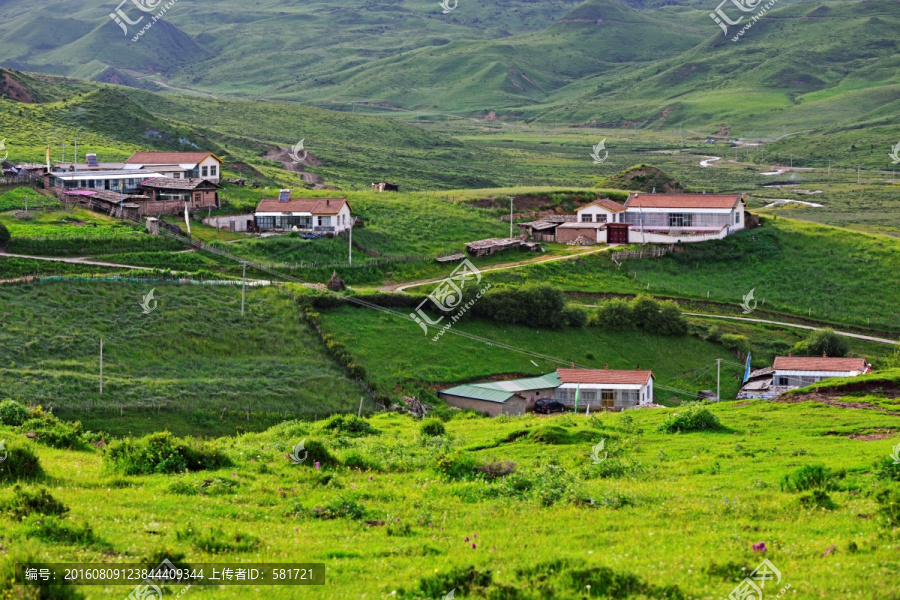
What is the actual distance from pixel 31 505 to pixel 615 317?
57467mm

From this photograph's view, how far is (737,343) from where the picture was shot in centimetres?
7081

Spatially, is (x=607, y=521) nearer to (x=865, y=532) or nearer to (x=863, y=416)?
(x=865, y=532)

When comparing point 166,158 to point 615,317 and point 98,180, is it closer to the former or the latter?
point 98,180

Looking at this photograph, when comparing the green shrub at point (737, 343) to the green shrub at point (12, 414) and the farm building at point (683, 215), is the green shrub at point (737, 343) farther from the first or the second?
the green shrub at point (12, 414)

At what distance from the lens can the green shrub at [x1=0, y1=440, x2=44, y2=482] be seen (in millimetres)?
21047

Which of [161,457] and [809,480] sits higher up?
[809,480]

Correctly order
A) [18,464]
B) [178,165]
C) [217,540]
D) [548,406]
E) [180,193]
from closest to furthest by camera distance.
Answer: [217,540] < [18,464] < [548,406] < [180,193] < [178,165]

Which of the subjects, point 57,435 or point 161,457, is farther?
point 57,435

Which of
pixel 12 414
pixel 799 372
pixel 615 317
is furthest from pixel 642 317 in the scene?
pixel 12 414

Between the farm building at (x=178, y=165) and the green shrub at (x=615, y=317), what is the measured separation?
4525 centimetres

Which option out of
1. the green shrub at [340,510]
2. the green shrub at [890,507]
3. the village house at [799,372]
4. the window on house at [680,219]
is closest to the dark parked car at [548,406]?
the village house at [799,372]

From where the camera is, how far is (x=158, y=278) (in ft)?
211

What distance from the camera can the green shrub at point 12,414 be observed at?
30.8m

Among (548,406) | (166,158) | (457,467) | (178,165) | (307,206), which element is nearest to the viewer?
(457,467)
